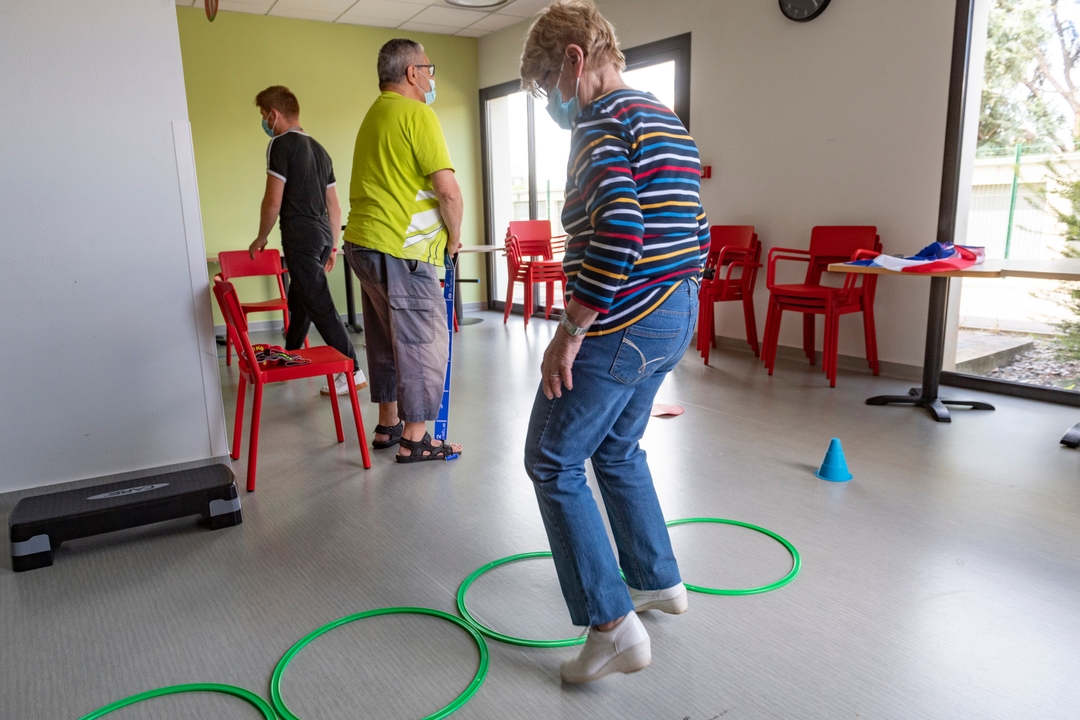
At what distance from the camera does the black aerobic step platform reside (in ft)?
6.87

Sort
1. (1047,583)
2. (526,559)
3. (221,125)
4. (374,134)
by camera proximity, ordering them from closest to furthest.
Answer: (1047,583), (526,559), (374,134), (221,125)

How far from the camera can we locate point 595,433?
144cm

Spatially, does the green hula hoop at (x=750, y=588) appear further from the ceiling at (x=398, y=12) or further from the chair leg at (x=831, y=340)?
the ceiling at (x=398, y=12)

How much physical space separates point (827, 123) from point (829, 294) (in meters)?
1.14

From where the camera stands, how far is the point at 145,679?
1.59 m

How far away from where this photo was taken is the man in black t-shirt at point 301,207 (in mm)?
3715

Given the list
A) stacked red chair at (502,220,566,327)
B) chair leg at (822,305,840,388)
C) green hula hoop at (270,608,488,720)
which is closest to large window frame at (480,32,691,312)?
stacked red chair at (502,220,566,327)

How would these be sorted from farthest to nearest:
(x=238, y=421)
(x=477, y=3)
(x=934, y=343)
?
(x=477, y=3) < (x=934, y=343) < (x=238, y=421)

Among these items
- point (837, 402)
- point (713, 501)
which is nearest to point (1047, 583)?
point (713, 501)

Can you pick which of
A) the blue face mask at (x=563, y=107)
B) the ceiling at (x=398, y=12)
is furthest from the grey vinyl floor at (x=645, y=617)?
the ceiling at (x=398, y=12)

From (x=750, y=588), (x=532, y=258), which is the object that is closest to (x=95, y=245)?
(x=750, y=588)

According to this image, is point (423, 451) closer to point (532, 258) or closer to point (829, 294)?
point (829, 294)

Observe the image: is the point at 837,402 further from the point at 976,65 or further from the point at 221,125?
the point at 221,125

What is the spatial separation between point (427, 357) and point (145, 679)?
1474 mm
